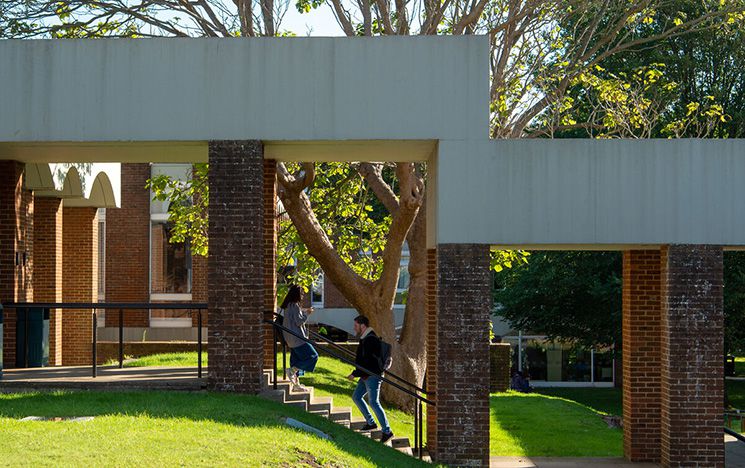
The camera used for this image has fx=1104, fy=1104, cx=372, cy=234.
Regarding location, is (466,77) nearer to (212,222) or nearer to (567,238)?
(567,238)

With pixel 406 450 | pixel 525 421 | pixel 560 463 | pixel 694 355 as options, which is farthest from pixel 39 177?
pixel 525 421

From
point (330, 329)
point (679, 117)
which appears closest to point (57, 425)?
point (679, 117)

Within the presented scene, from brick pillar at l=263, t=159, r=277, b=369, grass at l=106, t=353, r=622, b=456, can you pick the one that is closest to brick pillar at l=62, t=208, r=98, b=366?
grass at l=106, t=353, r=622, b=456

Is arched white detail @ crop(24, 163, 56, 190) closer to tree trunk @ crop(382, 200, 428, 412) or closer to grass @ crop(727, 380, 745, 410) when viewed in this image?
tree trunk @ crop(382, 200, 428, 412)

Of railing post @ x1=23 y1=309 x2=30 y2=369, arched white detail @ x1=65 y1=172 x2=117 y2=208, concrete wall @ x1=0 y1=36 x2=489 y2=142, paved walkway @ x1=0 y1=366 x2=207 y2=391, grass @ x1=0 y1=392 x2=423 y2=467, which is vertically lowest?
grass @ x1=0 y1=392 x2=423 y2=467

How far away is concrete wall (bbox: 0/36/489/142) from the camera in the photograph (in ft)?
46.7

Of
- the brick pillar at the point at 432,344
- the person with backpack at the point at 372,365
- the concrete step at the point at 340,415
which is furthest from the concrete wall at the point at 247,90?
the concrete step at the point at 340,415

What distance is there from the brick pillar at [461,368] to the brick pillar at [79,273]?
992 cm

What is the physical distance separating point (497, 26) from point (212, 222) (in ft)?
30.3

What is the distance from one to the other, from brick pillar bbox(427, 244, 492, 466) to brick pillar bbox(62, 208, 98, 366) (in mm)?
9916

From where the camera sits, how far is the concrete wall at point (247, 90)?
46.7 ft

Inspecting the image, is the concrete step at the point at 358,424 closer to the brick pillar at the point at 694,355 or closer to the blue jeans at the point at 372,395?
the blue jeans at the point at 372,395

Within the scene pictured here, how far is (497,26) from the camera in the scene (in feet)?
69.9

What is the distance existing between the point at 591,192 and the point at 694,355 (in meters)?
2.52
